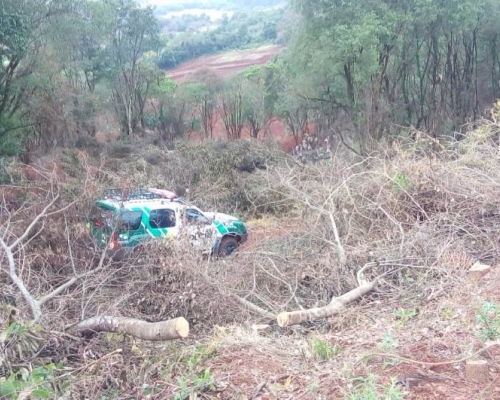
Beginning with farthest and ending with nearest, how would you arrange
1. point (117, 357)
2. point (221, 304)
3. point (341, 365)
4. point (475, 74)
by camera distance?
point (475, 74) < point (221, 304) < point (117, 357) < point (341, 365)

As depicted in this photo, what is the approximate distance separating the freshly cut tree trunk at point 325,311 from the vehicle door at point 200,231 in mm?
2206

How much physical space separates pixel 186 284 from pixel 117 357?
1807 mm

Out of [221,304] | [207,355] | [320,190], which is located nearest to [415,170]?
[320,190]

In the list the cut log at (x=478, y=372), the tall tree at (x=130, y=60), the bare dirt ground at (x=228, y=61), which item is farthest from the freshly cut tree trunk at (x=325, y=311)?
the bare dirt ground at (x=228, y=61)

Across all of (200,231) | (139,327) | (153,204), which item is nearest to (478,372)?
(139,327)

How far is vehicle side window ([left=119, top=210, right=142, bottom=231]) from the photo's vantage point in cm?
833

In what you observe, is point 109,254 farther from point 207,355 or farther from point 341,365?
point 341,365

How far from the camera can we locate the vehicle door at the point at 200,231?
7963 mm

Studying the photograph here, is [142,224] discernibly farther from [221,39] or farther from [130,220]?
[221,39]

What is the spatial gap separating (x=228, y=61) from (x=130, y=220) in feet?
159

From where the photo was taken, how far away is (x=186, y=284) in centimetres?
676

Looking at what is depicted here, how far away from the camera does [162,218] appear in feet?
32.3

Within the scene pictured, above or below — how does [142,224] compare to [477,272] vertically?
above

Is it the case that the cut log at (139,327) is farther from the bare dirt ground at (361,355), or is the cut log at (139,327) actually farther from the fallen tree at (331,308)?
the fallen tree at (331,308)
